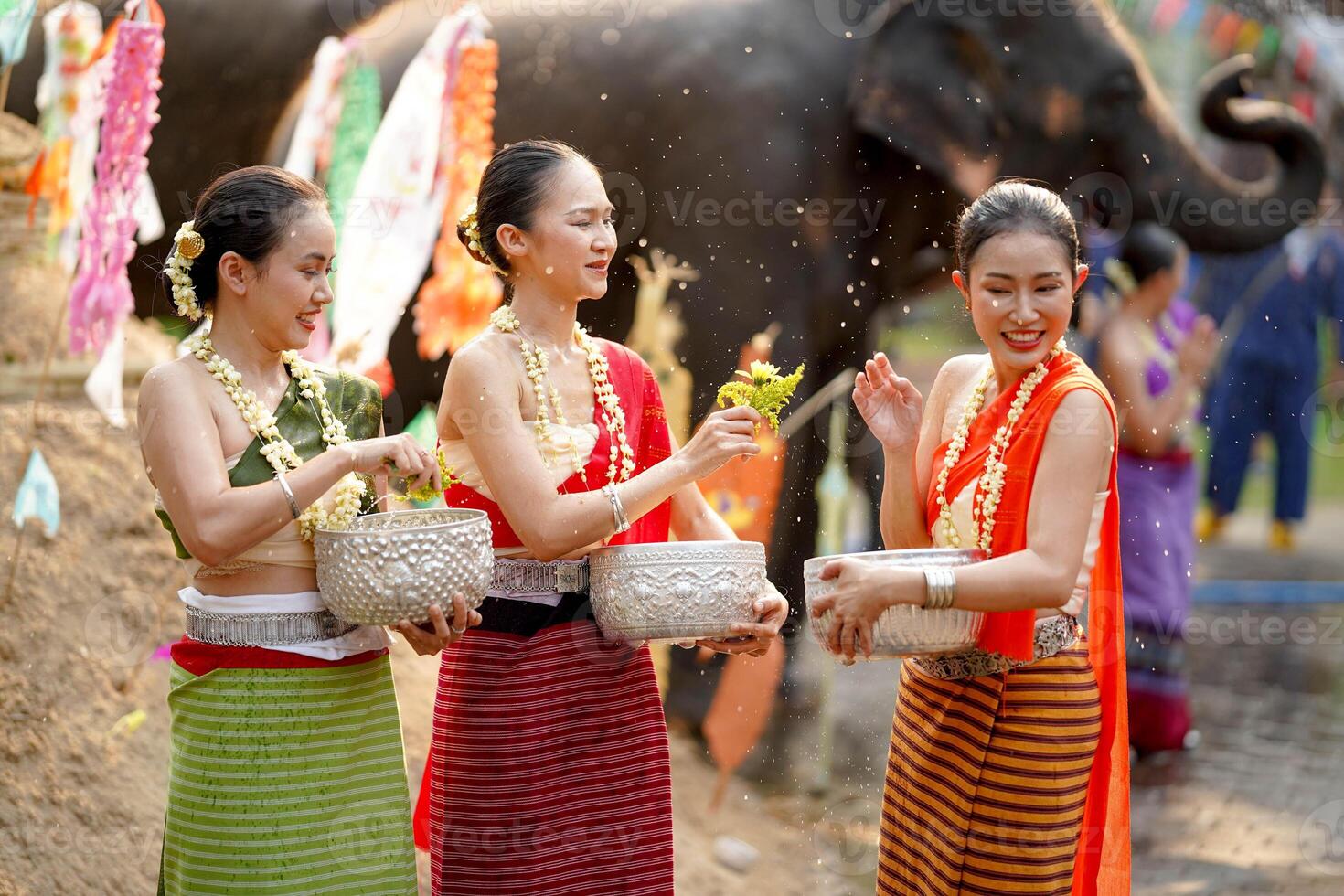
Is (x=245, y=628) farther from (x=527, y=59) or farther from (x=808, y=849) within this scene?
(x=527, y=59)

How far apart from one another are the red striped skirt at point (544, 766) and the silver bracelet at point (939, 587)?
476mm

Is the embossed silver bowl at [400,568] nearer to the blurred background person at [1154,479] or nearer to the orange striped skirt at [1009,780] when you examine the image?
the orange striped skirt at [1009,780]

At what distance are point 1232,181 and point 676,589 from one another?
3.31 metres

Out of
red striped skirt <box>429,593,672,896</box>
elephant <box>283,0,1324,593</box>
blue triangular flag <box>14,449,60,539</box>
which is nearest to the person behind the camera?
red striped skirt <box>429,593,672,896</box>

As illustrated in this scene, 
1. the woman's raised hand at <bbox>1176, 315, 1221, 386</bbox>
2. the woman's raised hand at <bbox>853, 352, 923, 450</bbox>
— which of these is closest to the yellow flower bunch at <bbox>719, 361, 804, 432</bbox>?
the woman's raised hand at <bbox>853, 352, 923, 450</bbox>

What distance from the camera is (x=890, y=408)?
2154 millimetres

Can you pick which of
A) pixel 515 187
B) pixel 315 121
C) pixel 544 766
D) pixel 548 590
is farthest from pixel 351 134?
pixel 544 766

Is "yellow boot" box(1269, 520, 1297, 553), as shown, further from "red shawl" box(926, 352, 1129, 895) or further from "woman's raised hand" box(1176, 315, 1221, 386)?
"red shawl" box(926, 352, 1129, 895)

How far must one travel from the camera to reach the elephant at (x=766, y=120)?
13.2ft

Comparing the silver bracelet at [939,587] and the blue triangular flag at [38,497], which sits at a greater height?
the silver bracelet at [939,587]

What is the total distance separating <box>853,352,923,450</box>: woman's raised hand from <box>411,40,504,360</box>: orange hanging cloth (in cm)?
212

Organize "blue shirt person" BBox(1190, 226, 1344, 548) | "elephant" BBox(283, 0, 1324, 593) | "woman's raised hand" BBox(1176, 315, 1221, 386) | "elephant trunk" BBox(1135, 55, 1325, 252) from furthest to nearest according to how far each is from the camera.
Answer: "blue shirt person" BBox(1190, 226, 1344, 548), "woman's raised hand" BBox(1176, 315, 1221, 386), "elephant trunk" BBox(1135, 55, 1325, 252), "elephant" BBox(283, 0, 1324, 593)

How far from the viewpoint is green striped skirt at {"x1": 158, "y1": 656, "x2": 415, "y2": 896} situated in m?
1.91

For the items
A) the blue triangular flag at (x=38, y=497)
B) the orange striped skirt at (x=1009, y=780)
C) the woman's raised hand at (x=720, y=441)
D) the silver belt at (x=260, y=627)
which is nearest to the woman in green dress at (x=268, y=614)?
the silver belt at (x=260, y=627)
